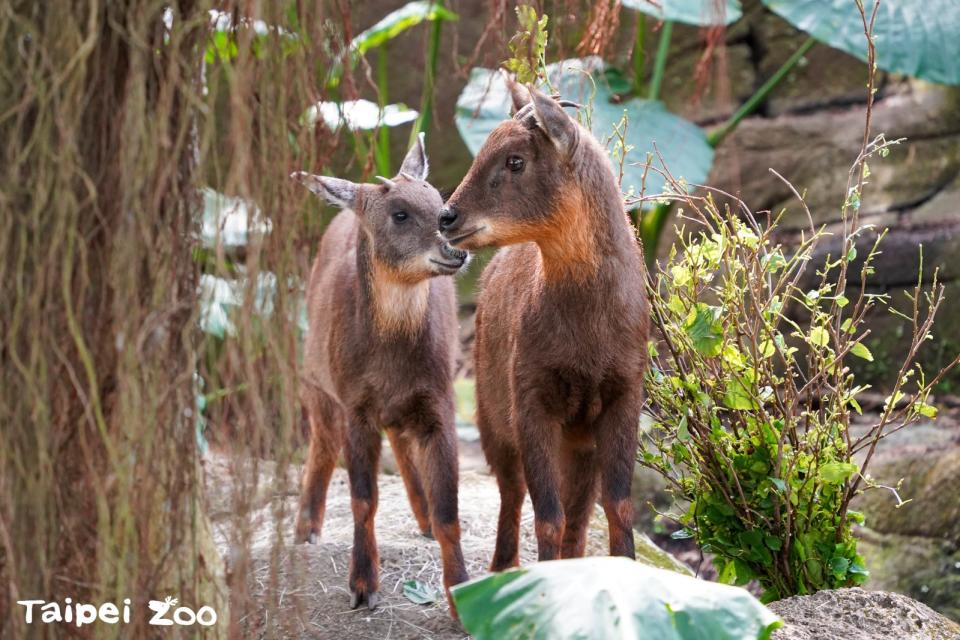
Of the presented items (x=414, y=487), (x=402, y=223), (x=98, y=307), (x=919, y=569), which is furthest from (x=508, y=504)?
(x=919, y=569)

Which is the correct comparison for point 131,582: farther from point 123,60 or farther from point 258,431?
point 123,60

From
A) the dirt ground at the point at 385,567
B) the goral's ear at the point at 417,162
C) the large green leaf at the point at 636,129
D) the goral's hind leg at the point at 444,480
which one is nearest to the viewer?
the dirt ground at the point at 385,567

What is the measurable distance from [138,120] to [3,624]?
1169 mm

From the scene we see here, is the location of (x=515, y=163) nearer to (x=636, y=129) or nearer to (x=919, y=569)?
(x=636, y=129)

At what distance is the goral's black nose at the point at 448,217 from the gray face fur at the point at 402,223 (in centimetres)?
41

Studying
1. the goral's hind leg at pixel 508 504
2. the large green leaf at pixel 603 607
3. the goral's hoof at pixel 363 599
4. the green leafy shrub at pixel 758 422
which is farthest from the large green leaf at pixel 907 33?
the large green leaf at pixel 603 607

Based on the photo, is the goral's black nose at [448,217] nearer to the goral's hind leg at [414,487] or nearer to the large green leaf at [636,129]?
the goral's hind leg at [414,487]

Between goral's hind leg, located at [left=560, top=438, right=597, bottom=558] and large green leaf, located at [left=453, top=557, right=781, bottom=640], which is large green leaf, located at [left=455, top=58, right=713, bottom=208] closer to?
goral's hind leg, located at [left=560, top=438, right=597, bottom=558]

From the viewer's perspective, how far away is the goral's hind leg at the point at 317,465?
19.9 ft

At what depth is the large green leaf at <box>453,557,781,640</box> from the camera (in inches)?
119

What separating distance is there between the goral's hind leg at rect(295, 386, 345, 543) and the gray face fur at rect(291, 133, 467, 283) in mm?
1198

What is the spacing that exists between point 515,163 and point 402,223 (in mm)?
819

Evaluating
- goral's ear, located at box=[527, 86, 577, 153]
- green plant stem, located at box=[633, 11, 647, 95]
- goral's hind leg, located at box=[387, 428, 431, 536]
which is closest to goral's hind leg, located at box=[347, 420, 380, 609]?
goral's hind leg, located at box=[387, 428, 431, 536]

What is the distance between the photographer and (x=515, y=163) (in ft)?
14.4
